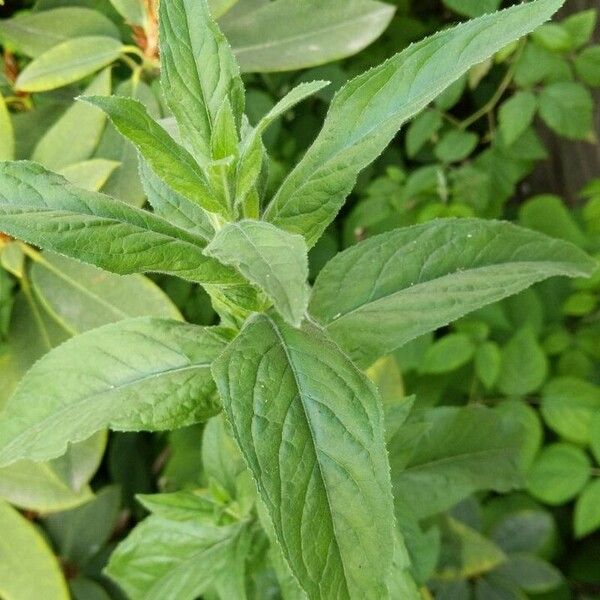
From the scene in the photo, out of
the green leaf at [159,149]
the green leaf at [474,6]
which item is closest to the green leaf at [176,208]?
the green leaf at [159,149]

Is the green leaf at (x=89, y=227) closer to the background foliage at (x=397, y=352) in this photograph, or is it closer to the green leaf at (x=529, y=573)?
the background foliage at (x=397, y=352)

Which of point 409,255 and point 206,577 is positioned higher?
point 409,255

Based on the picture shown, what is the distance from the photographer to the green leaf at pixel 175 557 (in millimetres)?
765

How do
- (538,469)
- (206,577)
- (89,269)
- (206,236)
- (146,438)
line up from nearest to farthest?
(206,236)
(206,577)
(89,269)
(538,469)
(146,438)

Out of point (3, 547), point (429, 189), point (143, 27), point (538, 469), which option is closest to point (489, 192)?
point (429, 189)

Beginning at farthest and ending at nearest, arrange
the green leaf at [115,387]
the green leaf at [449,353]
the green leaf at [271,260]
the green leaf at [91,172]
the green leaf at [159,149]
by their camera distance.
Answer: the green leaf at [449,353], the green leaf at [91,172], the green leaf at [115,387], the green leaf at [159,149], the green leaf at [271,260]

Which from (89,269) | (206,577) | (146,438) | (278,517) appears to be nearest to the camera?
(278,517)

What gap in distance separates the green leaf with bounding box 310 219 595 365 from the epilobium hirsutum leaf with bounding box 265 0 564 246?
10 cm

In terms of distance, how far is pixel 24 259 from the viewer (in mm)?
1012

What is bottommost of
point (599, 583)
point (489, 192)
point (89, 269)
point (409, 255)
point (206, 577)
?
point (599, 583)

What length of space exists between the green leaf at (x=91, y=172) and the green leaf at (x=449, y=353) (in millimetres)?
564

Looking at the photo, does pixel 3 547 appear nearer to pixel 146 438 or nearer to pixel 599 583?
pixel 146 438

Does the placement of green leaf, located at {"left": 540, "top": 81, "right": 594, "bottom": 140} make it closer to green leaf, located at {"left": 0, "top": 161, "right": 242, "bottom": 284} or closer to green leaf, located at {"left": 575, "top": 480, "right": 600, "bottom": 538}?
green leaf, located at {"left": 575, "top": 480, "right": 600, "bottom": 538}

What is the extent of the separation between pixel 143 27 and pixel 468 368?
0.80 meters
